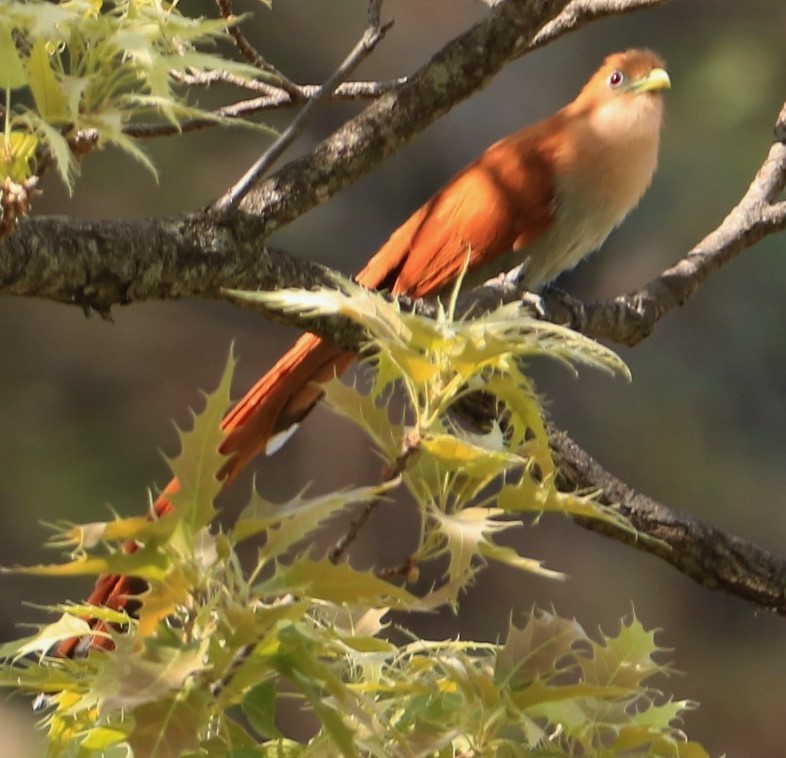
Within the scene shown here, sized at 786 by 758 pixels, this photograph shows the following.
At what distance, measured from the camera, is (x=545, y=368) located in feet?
9.74

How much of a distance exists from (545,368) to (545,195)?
1.05 meters

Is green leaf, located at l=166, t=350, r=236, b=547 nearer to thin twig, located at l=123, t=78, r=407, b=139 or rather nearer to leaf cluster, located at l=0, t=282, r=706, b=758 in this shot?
leaf cluster, located at l=0, t=282, r=706, b=758

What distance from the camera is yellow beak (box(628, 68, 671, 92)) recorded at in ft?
6.88

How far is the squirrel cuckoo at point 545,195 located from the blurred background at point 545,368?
90 cm

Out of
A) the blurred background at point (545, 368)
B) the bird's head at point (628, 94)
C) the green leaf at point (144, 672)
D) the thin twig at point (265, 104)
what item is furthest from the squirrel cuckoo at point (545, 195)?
the green leaf at point (144, 672)

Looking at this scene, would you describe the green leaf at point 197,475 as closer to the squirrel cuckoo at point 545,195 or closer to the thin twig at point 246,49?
the thin twig at point 246,49

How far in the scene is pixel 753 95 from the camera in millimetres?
3074

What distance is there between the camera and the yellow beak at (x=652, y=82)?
2.10 metres

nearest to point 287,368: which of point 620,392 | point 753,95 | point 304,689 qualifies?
point 304,689

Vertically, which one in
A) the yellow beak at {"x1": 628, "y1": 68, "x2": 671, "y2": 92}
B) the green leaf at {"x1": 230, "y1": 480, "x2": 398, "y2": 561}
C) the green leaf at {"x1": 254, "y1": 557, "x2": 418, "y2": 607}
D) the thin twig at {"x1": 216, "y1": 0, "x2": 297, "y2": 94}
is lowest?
the green leaf at {"x1": 254, "y1": 557, "x2": 418, "y2": 607}

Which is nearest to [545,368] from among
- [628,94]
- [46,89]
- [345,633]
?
[628,94]

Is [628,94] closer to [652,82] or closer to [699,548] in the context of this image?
[652,82]

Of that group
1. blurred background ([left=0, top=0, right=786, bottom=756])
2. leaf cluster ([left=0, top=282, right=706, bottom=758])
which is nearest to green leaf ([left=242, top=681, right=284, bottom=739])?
leaf cluster ([left=0, top=282, right=706, bottom=758])

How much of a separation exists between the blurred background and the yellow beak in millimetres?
933
